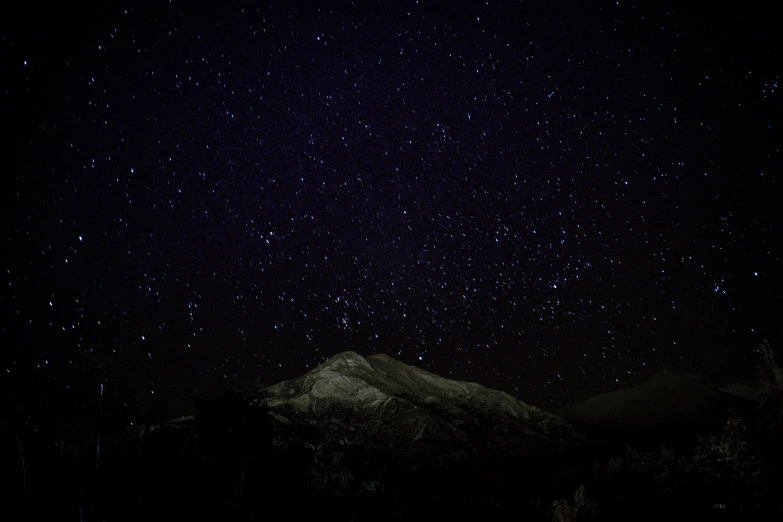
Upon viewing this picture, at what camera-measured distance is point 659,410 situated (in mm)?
122750

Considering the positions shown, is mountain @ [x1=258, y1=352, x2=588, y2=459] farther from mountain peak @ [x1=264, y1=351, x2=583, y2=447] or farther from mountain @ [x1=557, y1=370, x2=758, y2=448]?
mountain @ [x1=557, y1=370, x2=758, y2=448]

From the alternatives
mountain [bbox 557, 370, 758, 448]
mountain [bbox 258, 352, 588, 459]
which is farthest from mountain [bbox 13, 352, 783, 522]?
mountain [bbox 557, 370, 758, 448]

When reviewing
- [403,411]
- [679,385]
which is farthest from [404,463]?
[679,385]

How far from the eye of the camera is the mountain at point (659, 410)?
95.1m

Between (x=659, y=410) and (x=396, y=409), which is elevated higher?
(x=396, y=409)

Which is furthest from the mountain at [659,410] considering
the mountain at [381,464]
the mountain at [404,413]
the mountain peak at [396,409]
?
the mountain at [404,413]

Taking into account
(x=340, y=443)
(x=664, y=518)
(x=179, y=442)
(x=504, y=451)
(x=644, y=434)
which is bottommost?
(x=644, y=434)

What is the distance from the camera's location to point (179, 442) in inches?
1097

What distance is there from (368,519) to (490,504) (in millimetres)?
11157

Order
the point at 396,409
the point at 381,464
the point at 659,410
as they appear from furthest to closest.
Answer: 1. the point at 659,410
2. the point at 396,409
3. the point at 381,464

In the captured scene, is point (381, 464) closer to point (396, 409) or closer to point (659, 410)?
point (396, 409)

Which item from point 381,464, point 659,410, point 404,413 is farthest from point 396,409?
point 659,410

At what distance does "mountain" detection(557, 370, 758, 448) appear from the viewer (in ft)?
312

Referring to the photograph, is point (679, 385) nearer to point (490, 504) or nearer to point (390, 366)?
point (390, 366)
